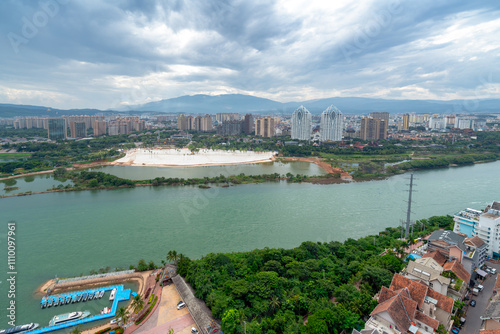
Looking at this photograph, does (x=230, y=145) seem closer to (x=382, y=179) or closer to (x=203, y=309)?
(x=382, y=179)

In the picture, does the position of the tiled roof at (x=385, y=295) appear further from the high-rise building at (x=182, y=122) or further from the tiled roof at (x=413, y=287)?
the high-rise building at (x=182, y=122)

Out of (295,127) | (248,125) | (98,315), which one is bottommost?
(98,315)

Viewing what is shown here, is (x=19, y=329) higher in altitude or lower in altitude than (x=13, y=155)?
lower

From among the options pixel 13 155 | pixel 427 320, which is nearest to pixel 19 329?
pixel 427 320

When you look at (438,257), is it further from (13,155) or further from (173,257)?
(13,155)

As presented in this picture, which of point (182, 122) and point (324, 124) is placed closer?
point (324, 124)

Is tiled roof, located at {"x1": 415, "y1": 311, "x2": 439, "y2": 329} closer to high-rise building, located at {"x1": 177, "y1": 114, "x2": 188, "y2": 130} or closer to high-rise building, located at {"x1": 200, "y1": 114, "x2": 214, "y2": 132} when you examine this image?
high-rise building, located at {"x1": 200, "y1": 114, "x2": 214, "y2": 132}

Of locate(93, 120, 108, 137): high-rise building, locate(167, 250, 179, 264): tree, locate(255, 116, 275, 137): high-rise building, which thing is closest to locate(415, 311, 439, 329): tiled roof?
locate(167, 250, 179, 264): tree

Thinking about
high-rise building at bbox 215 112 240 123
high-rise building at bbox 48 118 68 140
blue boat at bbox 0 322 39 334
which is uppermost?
high-rise building at bbox 215 112 240 123
